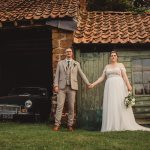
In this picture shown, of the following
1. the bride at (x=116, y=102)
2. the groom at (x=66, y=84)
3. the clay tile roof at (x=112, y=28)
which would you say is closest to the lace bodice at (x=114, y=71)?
the bride at (x=116, y=102)

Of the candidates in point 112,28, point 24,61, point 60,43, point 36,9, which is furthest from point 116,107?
point 24,61

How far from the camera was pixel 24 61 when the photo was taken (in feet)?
63.9

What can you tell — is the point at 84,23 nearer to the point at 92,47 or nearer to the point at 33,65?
the point at 92,47

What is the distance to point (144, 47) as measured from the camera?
42.1 ft

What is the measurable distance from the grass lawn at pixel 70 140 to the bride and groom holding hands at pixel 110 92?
0.74 meters

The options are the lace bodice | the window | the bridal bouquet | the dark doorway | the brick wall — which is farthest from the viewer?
the dark doorway

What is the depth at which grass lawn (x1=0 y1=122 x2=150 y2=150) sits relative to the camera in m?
8.23

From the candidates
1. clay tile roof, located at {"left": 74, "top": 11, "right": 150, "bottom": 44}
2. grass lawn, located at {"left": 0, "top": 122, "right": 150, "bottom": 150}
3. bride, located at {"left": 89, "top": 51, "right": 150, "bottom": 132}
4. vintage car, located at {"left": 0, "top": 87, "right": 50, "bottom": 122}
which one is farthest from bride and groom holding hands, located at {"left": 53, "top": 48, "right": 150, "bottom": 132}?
vintage car, located at {"left": 0, "top": 87, "right": 50, "bottom": 122}

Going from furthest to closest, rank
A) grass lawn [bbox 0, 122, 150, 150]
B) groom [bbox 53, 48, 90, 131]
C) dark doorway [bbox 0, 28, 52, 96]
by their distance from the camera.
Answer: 1. dark doorway [bbox 0, 28, 52, 96]
2. groom [bbox 53, 48, 90, 131]
3. grass lawn [bbox 0, 122, 150, 150]

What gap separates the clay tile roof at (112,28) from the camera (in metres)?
12.6

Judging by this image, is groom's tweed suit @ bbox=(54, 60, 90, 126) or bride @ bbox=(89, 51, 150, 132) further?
groom's tweed suit @ bbox=(54, 60, 90, 126)

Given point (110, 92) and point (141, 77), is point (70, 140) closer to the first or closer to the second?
point (110, 92)

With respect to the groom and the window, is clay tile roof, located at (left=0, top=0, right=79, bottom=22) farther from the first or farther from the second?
the window

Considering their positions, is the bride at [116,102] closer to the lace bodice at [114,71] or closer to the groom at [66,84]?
the lace bodice at [114,71]
